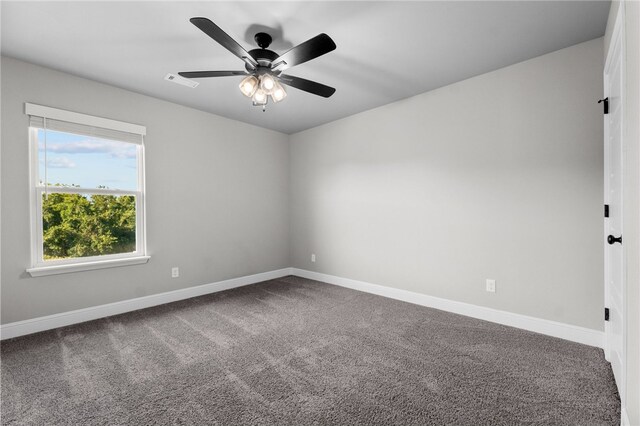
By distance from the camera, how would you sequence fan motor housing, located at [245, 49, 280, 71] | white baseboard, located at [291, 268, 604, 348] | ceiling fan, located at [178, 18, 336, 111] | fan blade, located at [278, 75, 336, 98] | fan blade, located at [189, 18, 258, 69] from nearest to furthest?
fan blade, located at [189, 18, 258, 69] < ceiling fan, located at [178, 18, 336, 111] < fan motor housing, located at [245, 49, 280, 71] < fan blade, located at [278, 75, 336, 98] < white baseboard, located at [291, 268, 604, 348]

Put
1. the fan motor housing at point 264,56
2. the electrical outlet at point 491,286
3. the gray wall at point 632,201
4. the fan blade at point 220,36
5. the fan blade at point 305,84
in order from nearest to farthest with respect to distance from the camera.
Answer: the gray wall at point 632,201 → the fan blade at point 220,36 → the fan motor housing at point 264,56 → the fan blade at point 305,84 → the electrical outlet at point 491,286

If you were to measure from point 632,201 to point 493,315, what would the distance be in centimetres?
198

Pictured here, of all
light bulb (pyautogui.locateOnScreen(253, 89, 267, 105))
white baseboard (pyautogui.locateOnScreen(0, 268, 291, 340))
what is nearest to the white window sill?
white baseboard (pyautogui.locateOnScreen(0, 268, 291, 340))

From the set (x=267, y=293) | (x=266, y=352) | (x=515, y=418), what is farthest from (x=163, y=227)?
A: (x=515, y=418)

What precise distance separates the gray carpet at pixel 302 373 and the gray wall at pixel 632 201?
466 mm

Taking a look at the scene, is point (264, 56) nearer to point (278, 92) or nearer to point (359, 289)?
point (278, 92)

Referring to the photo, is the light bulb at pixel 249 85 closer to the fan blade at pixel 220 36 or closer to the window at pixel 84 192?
the fan blade at pixel 220 36

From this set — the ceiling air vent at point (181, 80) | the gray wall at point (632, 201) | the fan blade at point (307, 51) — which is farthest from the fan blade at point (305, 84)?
the gray wall at point (632, 201)

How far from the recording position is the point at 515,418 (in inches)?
63.5

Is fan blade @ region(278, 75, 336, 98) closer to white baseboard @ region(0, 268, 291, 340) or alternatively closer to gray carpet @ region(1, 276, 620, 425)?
Answer: gray carpet @ region(1, 276, 620, 425)

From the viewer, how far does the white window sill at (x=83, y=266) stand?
279 centimetres

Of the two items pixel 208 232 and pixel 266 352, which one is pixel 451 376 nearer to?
pixel 266 352

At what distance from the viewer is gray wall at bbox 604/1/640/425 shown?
1.27 m

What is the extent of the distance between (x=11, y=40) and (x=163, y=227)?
214cm
